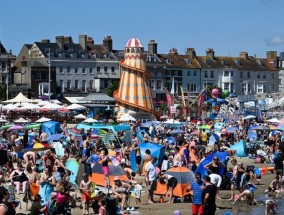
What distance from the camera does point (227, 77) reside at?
355 ft

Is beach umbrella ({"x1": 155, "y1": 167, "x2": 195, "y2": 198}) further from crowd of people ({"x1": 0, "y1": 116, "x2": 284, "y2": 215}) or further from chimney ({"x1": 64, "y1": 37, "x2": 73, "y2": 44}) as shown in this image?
chimney ({"x1": 64, "y1": 37, "x2": 73, "y2": 44})

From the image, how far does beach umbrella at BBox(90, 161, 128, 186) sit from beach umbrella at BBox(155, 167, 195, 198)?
1.12 m

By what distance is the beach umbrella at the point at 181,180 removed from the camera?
22.4 m

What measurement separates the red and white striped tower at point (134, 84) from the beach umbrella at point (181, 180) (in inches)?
1478

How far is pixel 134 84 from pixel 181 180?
3831cm

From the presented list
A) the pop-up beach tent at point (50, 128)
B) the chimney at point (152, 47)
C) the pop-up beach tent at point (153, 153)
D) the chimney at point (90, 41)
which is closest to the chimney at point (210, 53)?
the chimney at point (152, 47)

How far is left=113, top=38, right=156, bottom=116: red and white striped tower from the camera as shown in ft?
198

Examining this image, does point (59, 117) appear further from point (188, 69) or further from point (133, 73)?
point (188, 69)

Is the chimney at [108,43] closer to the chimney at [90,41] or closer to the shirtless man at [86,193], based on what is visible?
the chimney at [90,41]

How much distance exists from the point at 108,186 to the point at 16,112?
36171mm

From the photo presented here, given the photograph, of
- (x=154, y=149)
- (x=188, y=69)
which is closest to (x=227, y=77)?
(x=188, y=69)

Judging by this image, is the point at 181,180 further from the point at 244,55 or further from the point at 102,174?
the point at 244,55

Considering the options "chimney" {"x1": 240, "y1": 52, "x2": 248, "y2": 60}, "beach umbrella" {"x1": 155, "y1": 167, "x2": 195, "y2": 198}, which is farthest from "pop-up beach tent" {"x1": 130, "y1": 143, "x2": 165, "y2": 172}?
"chimney" {"x1": 240, "y1": 52, "x2": 248, "y2": 60}

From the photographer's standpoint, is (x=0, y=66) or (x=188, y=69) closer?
(x=0, y=66)
